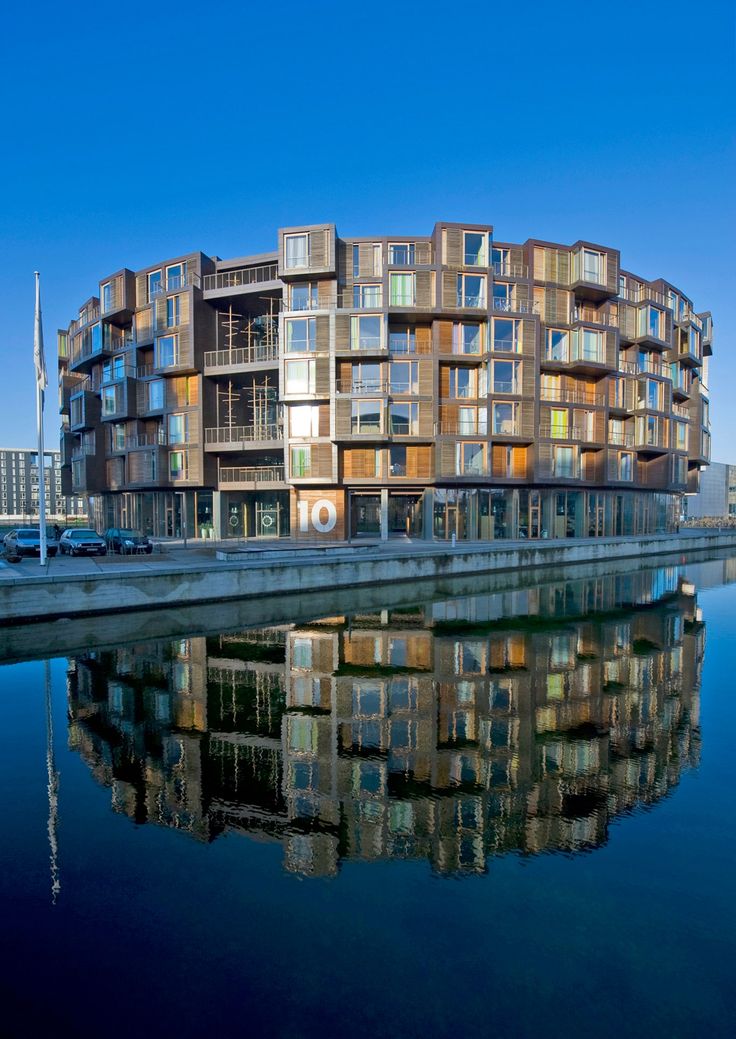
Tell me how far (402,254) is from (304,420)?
13622mm

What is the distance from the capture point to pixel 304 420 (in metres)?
38.5

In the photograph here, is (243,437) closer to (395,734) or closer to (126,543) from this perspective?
(126,543)

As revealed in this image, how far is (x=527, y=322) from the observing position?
39312 millimetres

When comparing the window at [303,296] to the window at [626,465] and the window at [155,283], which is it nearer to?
the window at [155,283]

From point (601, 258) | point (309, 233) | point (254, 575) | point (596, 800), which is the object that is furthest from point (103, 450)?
point (596, 800)

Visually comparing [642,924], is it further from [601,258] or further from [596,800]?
[601,258]

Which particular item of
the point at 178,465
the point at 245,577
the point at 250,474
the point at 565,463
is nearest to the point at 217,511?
the point at 250,474

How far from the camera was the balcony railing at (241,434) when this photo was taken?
137ft

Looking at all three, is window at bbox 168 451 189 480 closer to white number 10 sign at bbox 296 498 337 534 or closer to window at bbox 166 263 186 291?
white number 10 sign at bbox 296 498 337 534

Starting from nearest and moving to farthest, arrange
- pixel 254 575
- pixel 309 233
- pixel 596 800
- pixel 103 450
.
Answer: pixel 596 800 < pixel 254 575 < pixel 309 233 < pixel 103 450

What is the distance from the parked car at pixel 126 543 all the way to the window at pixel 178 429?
12863 millimetres

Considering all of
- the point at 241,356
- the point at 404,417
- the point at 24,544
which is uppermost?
the point at 241,356

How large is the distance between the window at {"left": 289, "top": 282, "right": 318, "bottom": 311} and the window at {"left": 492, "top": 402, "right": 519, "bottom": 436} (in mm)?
14678

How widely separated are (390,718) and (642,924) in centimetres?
553
